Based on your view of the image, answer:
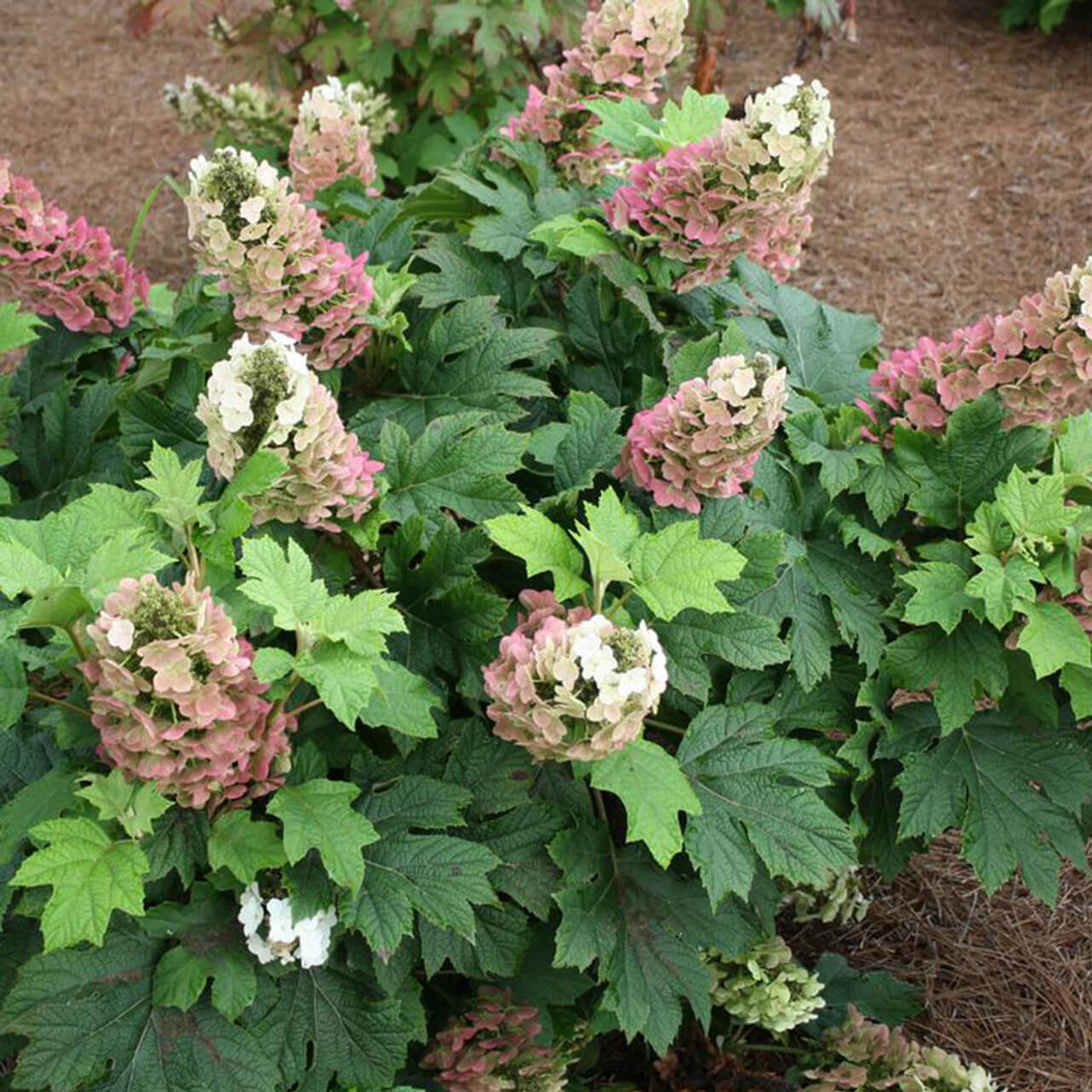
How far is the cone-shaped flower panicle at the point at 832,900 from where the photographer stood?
2.42 metres

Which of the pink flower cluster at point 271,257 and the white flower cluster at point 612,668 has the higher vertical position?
the pink flower cluster at point 271,257

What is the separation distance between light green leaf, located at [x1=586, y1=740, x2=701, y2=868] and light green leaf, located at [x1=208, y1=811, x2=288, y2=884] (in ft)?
1.37

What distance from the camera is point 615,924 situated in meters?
1.86

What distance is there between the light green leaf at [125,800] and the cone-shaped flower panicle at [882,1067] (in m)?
1.32

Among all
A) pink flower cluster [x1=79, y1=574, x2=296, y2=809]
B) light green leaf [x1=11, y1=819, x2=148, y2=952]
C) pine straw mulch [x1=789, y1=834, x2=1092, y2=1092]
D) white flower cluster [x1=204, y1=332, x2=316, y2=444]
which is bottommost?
pine straw mulch [x1=789, y1=834, x2=1092, y2=1092]

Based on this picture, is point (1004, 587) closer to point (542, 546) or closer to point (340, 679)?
point (542, 546)

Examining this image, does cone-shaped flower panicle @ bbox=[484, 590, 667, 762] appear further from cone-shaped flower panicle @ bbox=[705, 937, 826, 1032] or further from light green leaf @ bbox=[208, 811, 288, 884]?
cone-shaped flower panicle @ bbox=[705, 937, 826, 1032]

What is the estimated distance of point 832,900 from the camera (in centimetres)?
242

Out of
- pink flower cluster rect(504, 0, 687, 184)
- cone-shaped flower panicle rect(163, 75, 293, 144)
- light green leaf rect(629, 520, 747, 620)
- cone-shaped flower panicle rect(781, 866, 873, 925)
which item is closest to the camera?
light green leaf rect(629, 520, 747, 620)

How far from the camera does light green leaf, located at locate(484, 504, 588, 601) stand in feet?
5.51

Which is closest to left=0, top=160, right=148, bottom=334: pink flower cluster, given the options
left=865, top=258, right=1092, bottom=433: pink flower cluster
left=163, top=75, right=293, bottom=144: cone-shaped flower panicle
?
left=865, top=258, right=1092, bottom=433: pink flower cluster

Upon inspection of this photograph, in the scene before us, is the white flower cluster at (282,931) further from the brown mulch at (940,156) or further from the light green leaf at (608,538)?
the brown mulch at (940,156)

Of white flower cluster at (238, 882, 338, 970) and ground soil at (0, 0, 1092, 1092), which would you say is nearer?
white flower cluster at (238, 882, 338, 970)

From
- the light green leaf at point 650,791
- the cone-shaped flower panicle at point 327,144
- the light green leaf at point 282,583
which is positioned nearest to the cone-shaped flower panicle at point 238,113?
the cone-shaped flower panicle at point 327,144
